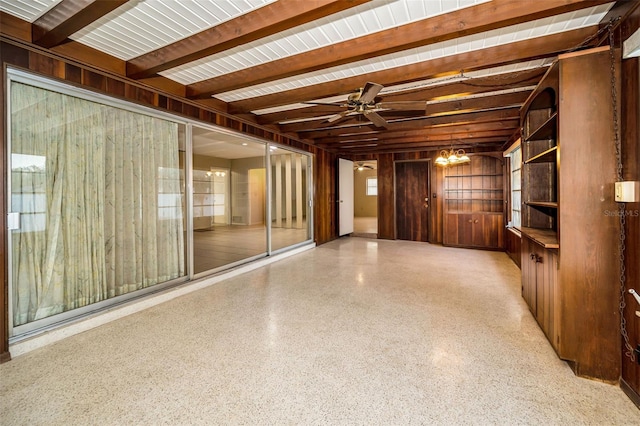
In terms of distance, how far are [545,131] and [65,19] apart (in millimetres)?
4194

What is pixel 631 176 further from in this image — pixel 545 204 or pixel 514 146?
pixel 514 146

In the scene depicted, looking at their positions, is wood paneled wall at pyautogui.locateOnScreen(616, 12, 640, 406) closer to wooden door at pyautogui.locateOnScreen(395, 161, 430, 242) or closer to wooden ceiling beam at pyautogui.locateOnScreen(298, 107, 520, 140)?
wooden ceiling beam at pyautogui.locateOnScreen(298, 107, 520, 140)

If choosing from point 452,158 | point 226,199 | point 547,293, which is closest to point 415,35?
point 547,293

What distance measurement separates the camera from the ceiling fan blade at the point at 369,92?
2557mm

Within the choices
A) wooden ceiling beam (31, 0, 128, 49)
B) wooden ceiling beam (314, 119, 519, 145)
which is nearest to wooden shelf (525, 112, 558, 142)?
wooden ceiling beam (314, 119, 519, 145)

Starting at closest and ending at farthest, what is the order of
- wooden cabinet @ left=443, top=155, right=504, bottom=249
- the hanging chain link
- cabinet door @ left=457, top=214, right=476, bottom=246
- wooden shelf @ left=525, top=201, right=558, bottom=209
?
the hanging chain link
wooden shelf @ left=525, top=201, right=558, bottom=209
wooden cabinet @ left=443, top=155, right=504, bottom=249
cabinet door @ left=457, top=214, right=476, bottom=246

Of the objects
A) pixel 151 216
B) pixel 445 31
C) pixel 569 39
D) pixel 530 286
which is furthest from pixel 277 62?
pixel 530 286

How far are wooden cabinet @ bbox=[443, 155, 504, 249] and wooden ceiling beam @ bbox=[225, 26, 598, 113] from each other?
452 centimetres

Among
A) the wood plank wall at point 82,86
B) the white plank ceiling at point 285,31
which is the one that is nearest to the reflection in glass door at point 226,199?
the wood plank wall at point 82,86

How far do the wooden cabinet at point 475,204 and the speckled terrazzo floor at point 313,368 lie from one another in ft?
10.8

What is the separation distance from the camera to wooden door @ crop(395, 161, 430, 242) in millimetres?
7836

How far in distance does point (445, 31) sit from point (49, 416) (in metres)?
3.68

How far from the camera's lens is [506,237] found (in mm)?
6047

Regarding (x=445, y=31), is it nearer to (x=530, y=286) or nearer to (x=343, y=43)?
(x=343, y=43)
